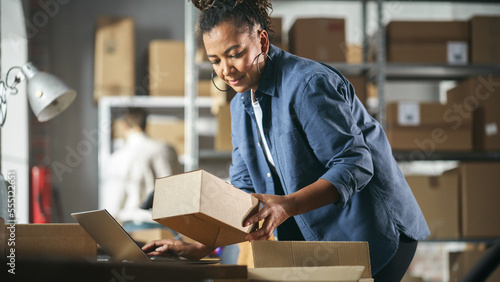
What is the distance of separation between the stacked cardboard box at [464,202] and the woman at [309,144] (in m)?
1.83

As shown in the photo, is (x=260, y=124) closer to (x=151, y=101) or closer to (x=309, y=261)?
(x=309, y=261)

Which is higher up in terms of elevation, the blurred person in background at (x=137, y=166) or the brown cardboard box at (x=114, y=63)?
the brown cardboard box at (x=114, y=63)

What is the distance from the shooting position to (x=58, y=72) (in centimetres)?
429

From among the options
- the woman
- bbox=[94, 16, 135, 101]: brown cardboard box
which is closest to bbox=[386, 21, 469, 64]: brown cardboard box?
bbox=[94, 16, 135, 101]: brown cardboard box

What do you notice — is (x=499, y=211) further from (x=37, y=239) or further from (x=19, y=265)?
(x=19, y=265)

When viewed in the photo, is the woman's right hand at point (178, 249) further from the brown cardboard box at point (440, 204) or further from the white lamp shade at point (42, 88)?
the brown cardboard box at point (440, 204)

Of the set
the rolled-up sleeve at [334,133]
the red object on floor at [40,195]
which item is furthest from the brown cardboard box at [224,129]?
the rolled-up sleeve at [334,133]

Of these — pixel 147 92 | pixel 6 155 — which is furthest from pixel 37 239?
pixel 147 92

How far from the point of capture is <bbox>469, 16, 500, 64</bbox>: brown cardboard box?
3355mm

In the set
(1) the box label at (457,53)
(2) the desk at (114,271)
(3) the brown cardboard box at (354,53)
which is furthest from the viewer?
(3) the brown cardboard box at (354,53)

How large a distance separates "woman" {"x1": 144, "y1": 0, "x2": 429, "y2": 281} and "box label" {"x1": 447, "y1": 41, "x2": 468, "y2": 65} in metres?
2.15

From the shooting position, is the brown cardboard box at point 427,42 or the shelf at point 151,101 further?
the shelf at point 151,101

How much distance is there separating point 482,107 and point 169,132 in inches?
82.4

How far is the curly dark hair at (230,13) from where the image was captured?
1.33 metres
